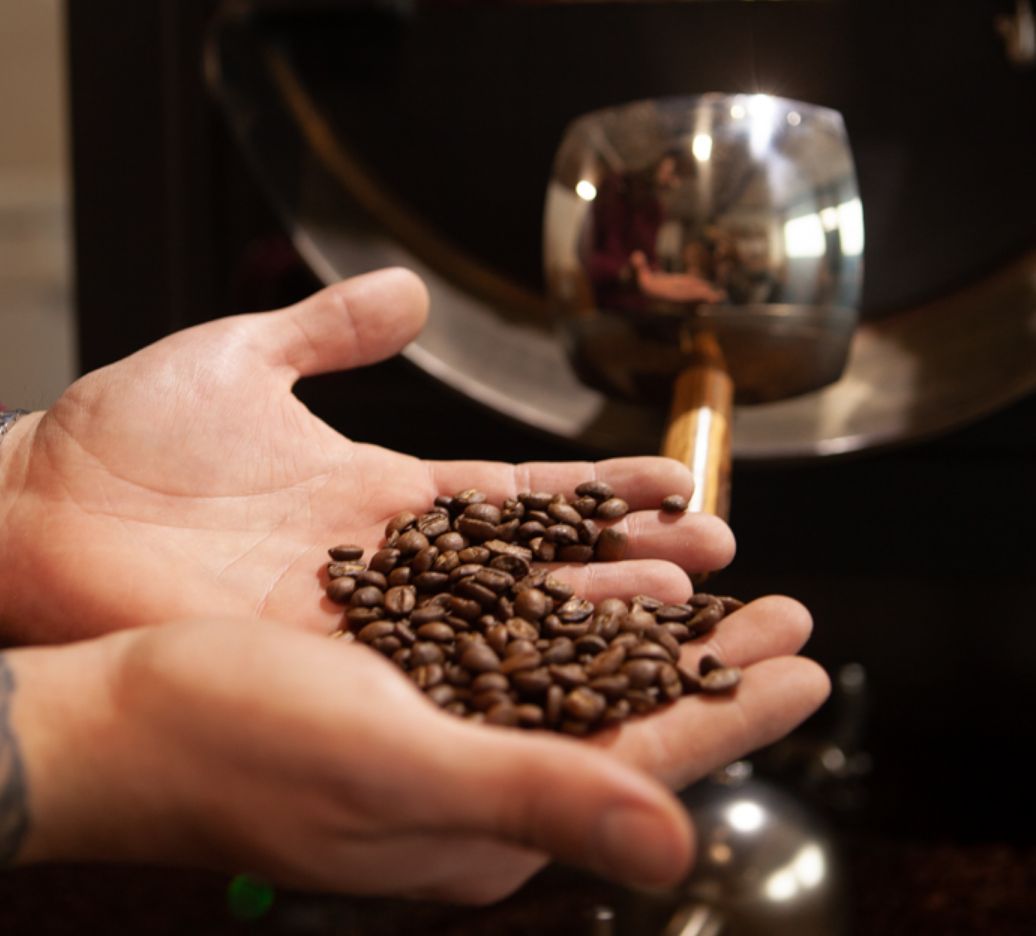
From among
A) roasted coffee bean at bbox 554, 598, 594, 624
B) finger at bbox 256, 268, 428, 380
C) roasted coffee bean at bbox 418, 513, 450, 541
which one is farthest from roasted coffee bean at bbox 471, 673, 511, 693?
finger at bbox 256, 268, 428, 380

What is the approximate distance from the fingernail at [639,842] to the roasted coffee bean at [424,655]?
24 centimetres

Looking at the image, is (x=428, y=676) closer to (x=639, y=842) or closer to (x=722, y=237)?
(x=639, y=842)

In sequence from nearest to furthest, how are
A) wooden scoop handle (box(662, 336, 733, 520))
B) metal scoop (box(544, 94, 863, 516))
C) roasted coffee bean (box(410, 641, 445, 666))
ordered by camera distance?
roasted coffee bean (box(410, 641, 445, 666)) → wooden scoop handle (box(662, 336, 733, 520)) → metal scoop (box(544, 94, 863, 516))

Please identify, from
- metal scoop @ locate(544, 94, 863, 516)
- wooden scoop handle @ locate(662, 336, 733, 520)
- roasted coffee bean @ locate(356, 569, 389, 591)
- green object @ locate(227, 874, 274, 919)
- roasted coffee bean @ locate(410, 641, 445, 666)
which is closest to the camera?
roasted coffee bean @ locate(410, 641, 445, 666)

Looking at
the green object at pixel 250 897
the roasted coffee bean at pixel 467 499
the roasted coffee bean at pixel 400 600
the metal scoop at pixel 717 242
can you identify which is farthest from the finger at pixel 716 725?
the green object at pixel 250 897

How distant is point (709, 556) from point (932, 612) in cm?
104

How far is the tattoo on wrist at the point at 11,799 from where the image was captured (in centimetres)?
52

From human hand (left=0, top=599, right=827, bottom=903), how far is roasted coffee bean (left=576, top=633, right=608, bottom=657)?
86mm

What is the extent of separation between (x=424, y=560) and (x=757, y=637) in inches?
9.5

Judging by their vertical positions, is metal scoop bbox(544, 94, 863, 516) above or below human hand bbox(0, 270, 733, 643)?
above

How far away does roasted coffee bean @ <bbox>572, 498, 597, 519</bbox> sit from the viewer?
2.72 feet

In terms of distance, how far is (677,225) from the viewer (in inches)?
41.6

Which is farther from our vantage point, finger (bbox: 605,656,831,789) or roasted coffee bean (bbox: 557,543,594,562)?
roasted coffee bean (bbox: 557,543,594,562)

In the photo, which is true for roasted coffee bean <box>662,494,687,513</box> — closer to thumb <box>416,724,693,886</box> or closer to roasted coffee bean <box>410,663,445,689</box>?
roasted coffee bean <box>410,663,445,689</box>
